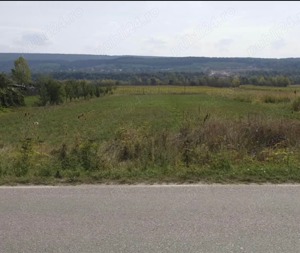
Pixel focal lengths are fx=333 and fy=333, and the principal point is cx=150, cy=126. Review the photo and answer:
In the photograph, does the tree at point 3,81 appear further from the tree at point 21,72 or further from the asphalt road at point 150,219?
the asphalt road at point 150,219

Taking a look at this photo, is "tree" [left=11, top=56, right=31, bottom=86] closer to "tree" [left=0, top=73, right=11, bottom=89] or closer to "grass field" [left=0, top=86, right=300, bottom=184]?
"tree" [left=0, top=73, right=11, bottom=89]

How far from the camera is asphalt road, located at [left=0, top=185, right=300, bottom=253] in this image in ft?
11.7

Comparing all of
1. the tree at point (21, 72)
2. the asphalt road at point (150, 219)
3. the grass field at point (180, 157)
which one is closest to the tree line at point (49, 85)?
the tree at point (21, 72)

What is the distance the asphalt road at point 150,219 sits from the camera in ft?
11.7

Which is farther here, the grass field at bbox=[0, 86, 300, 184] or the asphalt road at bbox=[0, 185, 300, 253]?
the grass field at bbox=[0, 86, 300, 184]

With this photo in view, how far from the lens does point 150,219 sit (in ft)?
13.8

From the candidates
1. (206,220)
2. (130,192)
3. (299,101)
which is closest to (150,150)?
(130,192)

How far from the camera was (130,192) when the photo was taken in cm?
522

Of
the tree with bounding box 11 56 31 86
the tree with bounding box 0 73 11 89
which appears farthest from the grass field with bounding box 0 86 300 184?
the tree with bounding box 11 56 31 86

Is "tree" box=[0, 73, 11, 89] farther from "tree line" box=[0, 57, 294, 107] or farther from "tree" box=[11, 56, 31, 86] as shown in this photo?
"tree" box=[11, 56, 31, 86]

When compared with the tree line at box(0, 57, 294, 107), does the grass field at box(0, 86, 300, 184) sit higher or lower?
higher

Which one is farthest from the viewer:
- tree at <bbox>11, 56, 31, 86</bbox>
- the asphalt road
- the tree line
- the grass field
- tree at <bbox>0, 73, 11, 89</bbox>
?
tree at <bbox>11, 56, 31, 86</bbox>

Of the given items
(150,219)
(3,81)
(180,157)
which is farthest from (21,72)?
(150,219)

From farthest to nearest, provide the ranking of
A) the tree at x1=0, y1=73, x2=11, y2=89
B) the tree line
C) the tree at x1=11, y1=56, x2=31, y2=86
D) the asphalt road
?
the tree at x1=11, y1=56, x2=31, y2=86
the tree line
the tree at x1=0, y1=73, x2=11, y2=89
the asphalt road
